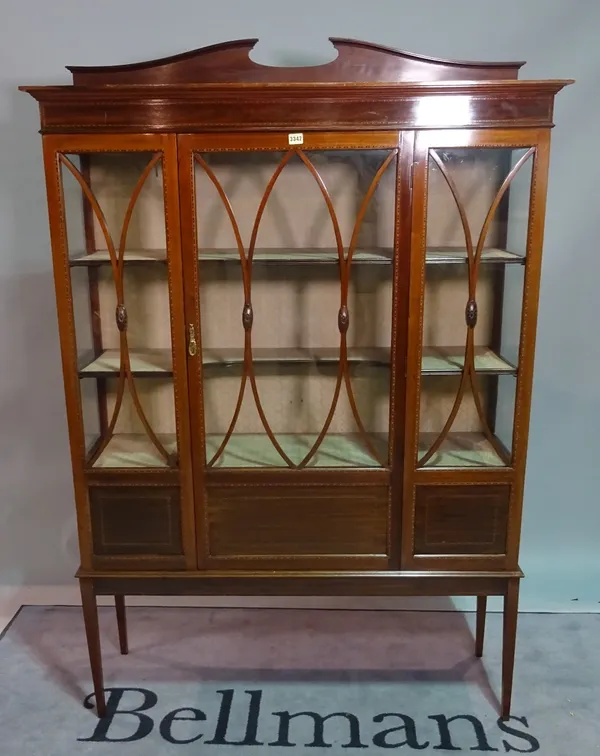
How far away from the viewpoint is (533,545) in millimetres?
2451

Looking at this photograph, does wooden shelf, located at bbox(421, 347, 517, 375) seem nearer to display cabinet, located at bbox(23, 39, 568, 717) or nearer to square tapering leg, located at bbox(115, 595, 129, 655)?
display cabinet, located at bbox(23, 39, 568, 717)

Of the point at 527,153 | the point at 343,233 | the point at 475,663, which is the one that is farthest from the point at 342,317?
the point at 475,663

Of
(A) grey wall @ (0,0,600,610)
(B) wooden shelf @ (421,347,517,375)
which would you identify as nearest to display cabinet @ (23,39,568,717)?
(B) wooden shelf @ (421,347,517,375)

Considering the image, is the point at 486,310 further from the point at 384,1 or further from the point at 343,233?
the point at 384,1

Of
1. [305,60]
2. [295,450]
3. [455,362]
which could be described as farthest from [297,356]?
[305,60]

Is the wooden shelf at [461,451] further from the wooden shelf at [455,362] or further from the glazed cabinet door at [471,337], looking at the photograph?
the wooden shelf at [455,362]

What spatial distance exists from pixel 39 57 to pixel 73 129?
2.25 ft

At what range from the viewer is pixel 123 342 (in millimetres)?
1785

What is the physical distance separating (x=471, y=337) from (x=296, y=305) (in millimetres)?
455

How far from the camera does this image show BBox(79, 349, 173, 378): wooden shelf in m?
1.79

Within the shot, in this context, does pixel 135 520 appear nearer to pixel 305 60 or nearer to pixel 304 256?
pixel 304 256

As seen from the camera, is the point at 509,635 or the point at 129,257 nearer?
the point at 129,257

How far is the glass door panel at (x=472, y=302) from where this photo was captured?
166cm

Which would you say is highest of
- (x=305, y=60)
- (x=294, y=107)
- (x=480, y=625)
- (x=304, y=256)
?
(x=305, y=60)
